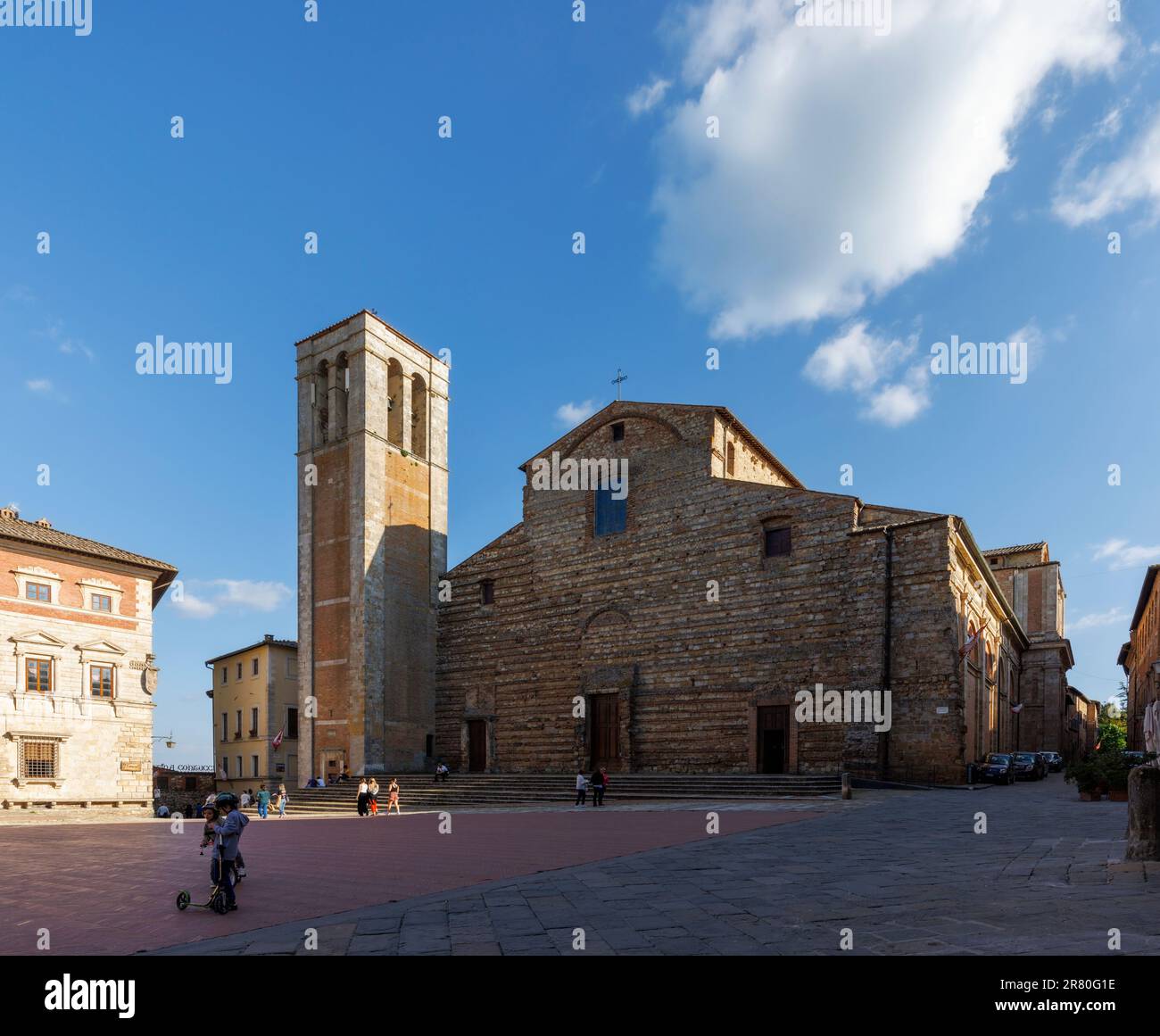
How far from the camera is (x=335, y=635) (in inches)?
1439

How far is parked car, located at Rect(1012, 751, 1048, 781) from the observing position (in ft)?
101

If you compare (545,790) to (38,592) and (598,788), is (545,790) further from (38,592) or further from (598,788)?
(38,592)

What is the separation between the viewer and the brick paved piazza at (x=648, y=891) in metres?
6.35

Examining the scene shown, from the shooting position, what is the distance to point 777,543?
29984 mm

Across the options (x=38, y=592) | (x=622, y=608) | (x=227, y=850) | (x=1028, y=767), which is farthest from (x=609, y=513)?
(x=227, y=850)

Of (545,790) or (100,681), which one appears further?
(100,681)

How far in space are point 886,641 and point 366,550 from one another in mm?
21444

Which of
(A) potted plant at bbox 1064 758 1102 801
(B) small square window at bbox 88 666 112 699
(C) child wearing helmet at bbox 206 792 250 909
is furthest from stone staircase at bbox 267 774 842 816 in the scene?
(C) child wearing helmet at bbox 206 792 250 909

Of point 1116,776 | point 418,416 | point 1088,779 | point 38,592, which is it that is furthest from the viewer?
point 418,416

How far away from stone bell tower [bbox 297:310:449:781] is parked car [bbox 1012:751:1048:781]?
2407cm

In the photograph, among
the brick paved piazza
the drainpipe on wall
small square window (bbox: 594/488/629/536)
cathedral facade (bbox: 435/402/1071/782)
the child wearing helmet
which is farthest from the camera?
small square window (bbox: 594/488/629/536)

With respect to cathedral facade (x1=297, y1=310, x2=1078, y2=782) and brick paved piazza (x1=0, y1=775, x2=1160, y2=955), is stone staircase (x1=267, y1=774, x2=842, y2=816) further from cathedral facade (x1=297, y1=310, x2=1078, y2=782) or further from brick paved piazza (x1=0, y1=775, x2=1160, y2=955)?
brick paved piazza (x1=0, y1=775, x2=1160, y2=955)

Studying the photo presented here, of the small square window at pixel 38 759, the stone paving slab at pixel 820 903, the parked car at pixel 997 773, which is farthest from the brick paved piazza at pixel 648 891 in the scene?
the small square window at pixel 38 759
